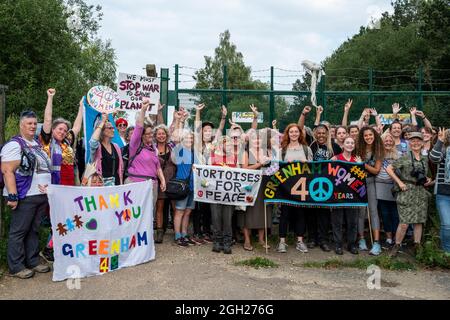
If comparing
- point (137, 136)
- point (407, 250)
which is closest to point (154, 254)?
point (137, 136)

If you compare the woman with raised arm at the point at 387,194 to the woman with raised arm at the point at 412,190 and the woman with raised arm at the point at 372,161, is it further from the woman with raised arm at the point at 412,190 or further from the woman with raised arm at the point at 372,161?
the woman with raised arm at the point at 412,190

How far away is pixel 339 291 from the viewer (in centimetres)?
555

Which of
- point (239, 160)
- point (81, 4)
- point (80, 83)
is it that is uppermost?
point (81, 4)

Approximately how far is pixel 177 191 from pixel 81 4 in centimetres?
2689

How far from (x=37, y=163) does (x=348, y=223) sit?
4.57 metres

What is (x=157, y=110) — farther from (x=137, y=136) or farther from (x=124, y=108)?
(x=137, y=136)

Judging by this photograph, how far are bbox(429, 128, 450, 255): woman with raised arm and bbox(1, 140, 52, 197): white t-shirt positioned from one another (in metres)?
5.24

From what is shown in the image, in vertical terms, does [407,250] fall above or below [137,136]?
below

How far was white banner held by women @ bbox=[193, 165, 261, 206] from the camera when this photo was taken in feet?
23.2

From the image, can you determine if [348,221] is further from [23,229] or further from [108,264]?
[23,229]

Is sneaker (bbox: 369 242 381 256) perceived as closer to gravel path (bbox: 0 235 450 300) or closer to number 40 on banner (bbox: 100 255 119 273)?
gravel path (bbox: 0 235 450 300)

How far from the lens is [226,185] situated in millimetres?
7070

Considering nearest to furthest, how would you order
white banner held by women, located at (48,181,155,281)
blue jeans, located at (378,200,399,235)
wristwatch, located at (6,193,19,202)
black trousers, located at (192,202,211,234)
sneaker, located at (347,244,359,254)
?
wristwatch, located at (6,193,19,202)
white banner held by women, located at (48,181,155,281)
sneaker, located at (347,244,359,254)
blue jeans, located at (378,200,399,235)
black trousers, located at (192,202,211,234)

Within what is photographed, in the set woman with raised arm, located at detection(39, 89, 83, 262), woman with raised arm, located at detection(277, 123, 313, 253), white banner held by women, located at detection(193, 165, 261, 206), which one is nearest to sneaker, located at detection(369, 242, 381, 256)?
woman with raised arm, located at detection(277, 123, 313, 253)
